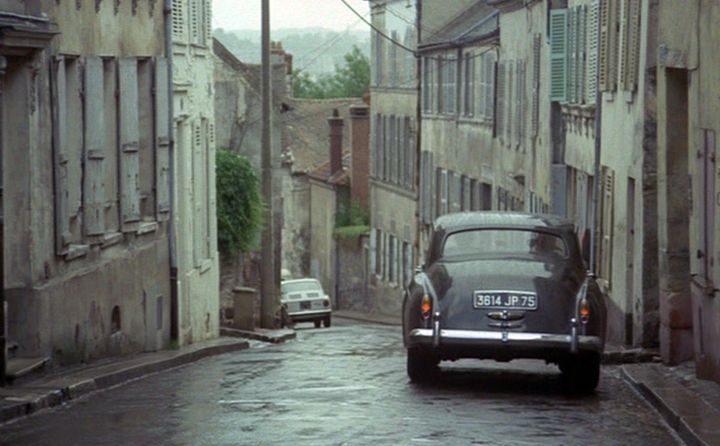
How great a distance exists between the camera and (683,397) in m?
15.6

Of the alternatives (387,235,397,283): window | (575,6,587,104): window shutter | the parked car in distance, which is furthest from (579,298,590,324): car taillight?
(387,235,397,283): window

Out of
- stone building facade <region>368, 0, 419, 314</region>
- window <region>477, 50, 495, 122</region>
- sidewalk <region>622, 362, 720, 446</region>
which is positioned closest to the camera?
sidewalk <region>622, 362, 720, 446</region>

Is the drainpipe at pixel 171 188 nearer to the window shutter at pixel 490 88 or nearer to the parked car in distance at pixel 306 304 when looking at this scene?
the window shutter at pixel 490 88

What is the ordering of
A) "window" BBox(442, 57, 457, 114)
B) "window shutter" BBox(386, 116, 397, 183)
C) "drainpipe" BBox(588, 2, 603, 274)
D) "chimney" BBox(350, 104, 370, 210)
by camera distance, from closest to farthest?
"drainpipe" BBox(588, 2, 603, 274)
"window" BBox(442, 57, 457, 114)
"window shutter" BBox(386, 116, 397, 183)
"chimney" BBox(350, 104, 370, 210)

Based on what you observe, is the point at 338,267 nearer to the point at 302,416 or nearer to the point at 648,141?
the point at 648,141

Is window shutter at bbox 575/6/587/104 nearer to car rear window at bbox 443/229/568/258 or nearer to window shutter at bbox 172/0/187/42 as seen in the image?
window shutter at bbox 172/0/187/42

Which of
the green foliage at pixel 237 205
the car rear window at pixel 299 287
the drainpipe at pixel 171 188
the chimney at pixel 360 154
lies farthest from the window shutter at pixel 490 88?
the chimney at pixel 360 154

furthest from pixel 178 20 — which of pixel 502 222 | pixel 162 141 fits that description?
pixel 502 222

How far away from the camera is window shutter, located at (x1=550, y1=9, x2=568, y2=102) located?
114 feet

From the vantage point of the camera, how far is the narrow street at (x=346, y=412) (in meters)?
13.1

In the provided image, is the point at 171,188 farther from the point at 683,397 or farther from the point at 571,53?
the point at 683,397

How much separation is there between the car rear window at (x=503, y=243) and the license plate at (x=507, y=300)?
1.20 metres

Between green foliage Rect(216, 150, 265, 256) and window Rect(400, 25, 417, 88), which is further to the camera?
window Rect(400, 25, 417, 88)

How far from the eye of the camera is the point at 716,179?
16484 millimetres
